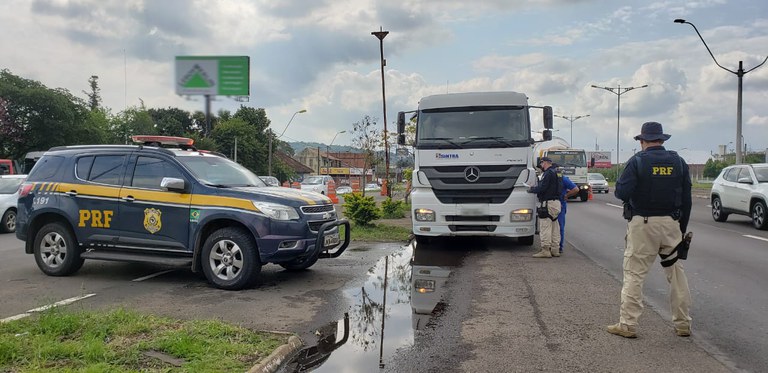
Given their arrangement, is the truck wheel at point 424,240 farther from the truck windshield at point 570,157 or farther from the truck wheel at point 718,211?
the truck windshield at point 570,157

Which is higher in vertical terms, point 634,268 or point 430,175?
point 430,175

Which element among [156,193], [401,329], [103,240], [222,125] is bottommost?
[401,329]

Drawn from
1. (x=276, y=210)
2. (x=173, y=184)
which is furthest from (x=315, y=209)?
(x=173, y=184)

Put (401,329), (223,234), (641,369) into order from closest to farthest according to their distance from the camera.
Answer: (641,369) → (401,329) → (223,234)

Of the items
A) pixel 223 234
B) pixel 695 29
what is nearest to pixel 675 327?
pixel 223 234

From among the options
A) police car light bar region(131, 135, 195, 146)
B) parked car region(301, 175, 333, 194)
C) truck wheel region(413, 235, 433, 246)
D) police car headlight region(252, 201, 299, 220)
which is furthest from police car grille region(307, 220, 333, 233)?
parked car region(301, 175, 333, 194)

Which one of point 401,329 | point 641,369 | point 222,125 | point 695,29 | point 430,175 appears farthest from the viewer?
point 222,125

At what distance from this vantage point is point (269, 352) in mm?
4617

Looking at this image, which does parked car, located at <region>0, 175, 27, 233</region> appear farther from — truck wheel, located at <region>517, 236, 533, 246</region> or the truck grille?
truck wheel, located at <region>517, 236, 533, 246</region>

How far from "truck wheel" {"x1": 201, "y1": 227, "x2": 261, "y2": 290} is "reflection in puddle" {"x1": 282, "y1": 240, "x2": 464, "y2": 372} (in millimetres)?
1252

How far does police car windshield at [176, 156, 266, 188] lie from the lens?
7.64 metres

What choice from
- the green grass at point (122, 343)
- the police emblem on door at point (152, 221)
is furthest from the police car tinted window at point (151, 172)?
the green grass at point (122, 343)

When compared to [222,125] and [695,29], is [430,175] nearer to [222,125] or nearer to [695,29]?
[695,29]

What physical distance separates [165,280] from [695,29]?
25.0 m
